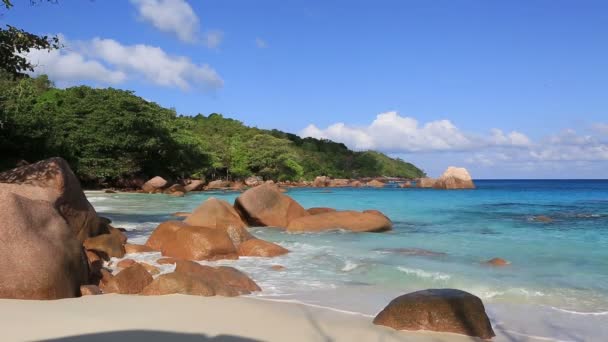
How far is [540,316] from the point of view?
5.93 m

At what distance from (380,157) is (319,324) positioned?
120 meters

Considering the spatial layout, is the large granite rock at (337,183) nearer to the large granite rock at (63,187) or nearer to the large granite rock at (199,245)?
the large granite rock at (199,245)

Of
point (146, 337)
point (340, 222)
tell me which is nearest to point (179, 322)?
point (146, 337)

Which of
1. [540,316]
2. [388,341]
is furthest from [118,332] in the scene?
[540,316]

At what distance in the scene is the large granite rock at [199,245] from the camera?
905cm

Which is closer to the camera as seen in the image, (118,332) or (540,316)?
(118,332)

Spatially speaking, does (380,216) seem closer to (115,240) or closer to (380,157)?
(115,240)

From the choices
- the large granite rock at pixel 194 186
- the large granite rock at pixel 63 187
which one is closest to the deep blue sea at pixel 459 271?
the large granite rock at pixel 63 187

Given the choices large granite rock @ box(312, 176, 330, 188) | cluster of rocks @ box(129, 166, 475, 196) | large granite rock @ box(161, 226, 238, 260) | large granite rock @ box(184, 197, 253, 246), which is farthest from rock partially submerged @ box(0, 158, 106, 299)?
large granite rock @ box(312, 176, 330, 188)

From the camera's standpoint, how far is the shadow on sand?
13.7ft

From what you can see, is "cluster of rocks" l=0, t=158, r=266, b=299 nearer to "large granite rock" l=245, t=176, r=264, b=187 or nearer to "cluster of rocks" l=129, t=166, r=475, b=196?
"cluster of rocks" l=129, t=166, r=475, b=196

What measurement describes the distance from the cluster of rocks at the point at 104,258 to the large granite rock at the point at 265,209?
4.67 m

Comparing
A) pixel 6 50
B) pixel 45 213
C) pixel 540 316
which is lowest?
pixel 540 316

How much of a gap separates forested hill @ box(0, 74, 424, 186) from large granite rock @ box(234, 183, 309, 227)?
8080 millimetres
